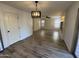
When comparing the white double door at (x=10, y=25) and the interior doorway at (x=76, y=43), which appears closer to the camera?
the interior doorway at (x=76, y=43)

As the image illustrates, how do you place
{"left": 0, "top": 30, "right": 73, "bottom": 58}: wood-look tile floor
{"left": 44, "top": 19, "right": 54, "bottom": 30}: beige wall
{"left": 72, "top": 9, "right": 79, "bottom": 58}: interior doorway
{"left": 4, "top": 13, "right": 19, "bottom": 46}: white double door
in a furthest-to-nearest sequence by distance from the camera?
{"left": 44, "top": 19, "right": 54, "bottom": 30}: beige wall, {"left": 4, "top": 13, "right": 19, "bottom": 46}: white double door, {"left": 0, "top": 30, "right": 73, "bottom": 58}: wood-look tile floor, {"left": 72, "top": 9, "right": 79, "bottom": 58}: interior doorway

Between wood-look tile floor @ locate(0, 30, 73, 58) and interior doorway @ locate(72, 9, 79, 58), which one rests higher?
interior doorway @ locate(72, 9, 79, 58)

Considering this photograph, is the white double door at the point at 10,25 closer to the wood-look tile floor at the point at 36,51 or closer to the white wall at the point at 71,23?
the wood-look tile floor at the point at 36,51

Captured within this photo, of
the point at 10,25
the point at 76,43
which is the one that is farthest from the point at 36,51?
the point at 10,25

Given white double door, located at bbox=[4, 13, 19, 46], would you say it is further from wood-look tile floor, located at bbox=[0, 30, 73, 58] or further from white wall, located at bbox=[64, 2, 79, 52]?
white wall, located at bbox=[64, 2, 79, 52]

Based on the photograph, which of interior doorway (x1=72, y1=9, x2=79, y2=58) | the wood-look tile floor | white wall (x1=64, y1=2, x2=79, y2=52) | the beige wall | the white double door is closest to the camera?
interior doorway (x1=72, y1=9, x2=79, y2=58)

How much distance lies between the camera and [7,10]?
13.2ft

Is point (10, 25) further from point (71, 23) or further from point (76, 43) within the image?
point (76, 43)

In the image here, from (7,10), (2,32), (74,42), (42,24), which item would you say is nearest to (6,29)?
(2,32)

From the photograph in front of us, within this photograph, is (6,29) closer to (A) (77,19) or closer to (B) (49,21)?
(A) (77,19)

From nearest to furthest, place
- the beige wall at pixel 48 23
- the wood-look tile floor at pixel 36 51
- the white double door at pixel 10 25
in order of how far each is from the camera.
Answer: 1. the wood-look tile floor at pixel 36 51
2. the white double door at pixel 10 25
3. the beige wall at pixel 48 23

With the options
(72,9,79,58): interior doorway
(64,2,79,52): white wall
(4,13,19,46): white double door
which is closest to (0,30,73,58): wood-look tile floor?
(72,9,79,58): interior doorway

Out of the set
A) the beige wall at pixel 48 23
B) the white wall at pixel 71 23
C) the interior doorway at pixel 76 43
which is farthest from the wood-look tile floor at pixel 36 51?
the beige wall at pixel 48 23

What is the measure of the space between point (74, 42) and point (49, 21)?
437 inches
